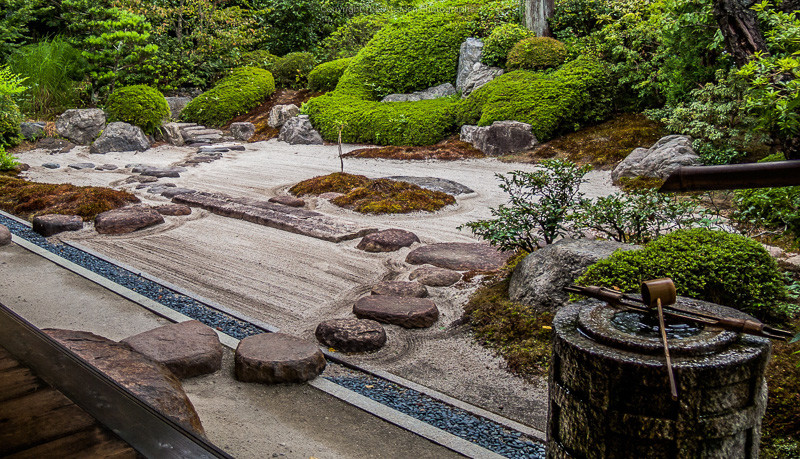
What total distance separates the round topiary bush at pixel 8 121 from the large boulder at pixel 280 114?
4.91 metres

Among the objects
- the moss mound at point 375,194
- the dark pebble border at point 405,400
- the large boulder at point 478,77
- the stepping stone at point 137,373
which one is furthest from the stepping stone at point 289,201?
the large boulder at point 478,77

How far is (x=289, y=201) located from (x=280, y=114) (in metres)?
6.91

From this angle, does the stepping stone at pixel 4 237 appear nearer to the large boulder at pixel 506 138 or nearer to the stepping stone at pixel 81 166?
the stepping stone at pixel 81 166

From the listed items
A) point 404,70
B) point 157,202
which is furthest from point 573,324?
point 404,70

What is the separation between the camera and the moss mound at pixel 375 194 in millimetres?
7023

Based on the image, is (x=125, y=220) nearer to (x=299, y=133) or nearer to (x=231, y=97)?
(x=299, y=133)

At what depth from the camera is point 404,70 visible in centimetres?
1357

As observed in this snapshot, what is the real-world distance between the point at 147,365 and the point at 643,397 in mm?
2120

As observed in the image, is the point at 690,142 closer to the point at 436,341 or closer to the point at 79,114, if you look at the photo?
the point at 436,341

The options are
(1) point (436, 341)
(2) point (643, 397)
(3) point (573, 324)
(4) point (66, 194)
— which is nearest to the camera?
(2) point (643, 397)

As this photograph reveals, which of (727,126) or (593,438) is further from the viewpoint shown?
(727,126)

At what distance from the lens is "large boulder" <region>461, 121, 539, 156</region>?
10148 millimetres

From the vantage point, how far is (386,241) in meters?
5.64

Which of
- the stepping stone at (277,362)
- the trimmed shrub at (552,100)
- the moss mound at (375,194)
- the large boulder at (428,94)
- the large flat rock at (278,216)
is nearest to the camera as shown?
the stepping stone at (277,362)
